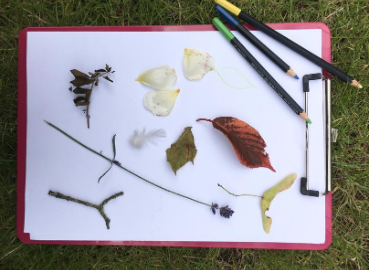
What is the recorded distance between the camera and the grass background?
674mm

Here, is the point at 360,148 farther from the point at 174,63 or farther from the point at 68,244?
the point at 68,244

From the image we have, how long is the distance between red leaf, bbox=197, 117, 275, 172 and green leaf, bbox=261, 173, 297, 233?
0.05 m

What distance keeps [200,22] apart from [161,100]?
0.56ft

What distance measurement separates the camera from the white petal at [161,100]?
637 mm

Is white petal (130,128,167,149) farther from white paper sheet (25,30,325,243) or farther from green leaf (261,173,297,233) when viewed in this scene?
green leaf (261,173,297,233)

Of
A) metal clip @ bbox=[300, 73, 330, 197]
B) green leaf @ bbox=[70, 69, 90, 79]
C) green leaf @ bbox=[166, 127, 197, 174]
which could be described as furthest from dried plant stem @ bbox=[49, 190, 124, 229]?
metal clip @ bbox=[300, 73, 330, 197]

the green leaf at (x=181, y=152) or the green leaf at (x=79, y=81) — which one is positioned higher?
the green leaf at (x=79, y=81)

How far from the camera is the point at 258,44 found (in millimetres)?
630

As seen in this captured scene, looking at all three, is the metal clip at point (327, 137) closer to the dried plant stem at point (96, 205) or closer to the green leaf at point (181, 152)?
the green leaf at point (181, 152)

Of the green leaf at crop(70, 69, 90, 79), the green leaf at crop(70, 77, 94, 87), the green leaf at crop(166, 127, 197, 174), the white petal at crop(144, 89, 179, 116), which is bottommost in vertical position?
the green leaf at crop(166, 127, 197, 174)

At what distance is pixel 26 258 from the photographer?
69 centimetres

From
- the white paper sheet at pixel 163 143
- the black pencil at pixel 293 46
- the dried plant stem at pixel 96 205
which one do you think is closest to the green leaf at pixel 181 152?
the white paper sheet at pixel 163 143

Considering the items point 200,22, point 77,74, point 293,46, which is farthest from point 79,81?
point 293,46

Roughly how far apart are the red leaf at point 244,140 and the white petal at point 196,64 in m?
0.09
